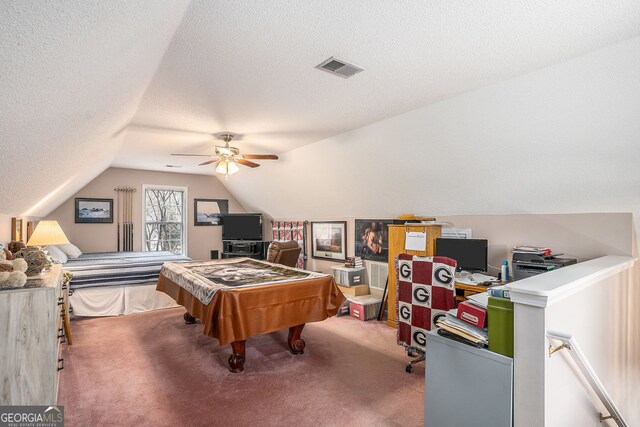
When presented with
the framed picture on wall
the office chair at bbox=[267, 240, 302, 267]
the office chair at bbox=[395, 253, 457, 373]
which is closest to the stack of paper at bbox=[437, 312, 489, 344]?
the office chair at bbox=[395, 253, 457, 373]

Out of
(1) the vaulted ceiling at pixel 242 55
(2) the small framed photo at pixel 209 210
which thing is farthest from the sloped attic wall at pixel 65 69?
(2) the small framed photo at pixel 209 210

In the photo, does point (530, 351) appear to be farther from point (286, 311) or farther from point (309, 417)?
point (286, 311)

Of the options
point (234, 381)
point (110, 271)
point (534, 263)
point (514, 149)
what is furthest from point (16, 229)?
point (534, 263)

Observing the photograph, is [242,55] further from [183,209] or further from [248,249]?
[183,209]

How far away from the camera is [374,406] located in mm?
2533

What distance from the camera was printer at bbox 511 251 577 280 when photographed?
9.97 ft

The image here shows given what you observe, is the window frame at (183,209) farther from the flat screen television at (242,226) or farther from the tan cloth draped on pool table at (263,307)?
the tan cloth draped on pool table at (263,307)

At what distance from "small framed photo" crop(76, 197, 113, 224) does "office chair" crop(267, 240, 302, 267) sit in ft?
12.5

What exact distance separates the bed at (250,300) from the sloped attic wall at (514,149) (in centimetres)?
179

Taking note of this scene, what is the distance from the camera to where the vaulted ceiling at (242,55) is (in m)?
1.37

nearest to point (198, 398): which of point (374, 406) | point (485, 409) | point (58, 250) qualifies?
point (374, 406)

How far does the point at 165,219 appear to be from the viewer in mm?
7730

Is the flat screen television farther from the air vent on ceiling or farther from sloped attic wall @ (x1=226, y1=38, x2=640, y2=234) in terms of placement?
the air vent on ceiling

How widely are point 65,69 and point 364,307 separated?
13.5ft
